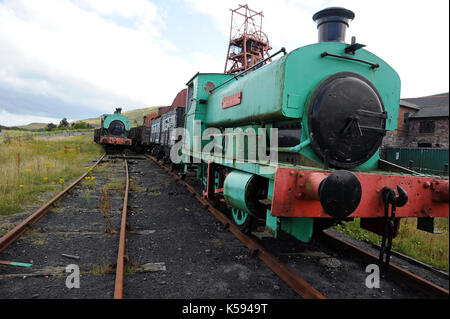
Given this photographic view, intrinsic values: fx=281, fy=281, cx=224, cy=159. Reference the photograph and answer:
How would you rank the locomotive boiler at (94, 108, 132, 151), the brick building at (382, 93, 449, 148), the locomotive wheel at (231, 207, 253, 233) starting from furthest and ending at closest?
the locomotive boiler at (94, 108, 132, 151)
the locomotive wheel at (231, 207, 253, 233)
the brick building at (382, 93, 449, 148)

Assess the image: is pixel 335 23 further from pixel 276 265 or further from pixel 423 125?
pixel 276 265

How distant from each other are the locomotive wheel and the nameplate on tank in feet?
6.35

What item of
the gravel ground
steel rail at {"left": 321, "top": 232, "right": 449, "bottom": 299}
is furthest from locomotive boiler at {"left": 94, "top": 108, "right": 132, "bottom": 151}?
steel rail at {"left": 321, "top": 232, "right": 449, "bottom": 299}

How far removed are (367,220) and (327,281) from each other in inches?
36.6

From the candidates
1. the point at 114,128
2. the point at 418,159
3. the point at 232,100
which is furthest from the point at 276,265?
the point at 114,128

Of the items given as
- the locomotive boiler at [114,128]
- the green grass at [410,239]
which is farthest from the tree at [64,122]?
the green grass at [410,239]

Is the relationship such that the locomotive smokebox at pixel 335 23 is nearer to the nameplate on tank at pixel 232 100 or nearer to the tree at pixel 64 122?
the nameplate on tank at pixel 232 100

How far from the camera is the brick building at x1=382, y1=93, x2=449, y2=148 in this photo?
1393 mm

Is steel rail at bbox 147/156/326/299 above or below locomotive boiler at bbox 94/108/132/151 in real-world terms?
below

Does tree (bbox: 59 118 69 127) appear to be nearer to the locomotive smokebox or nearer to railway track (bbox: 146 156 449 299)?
railway track (bbox: 146 156 449 299)

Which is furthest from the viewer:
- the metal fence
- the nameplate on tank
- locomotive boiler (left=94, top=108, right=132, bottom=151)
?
locomotive boiler (left=94, top=108, right=132, bottom=151)
